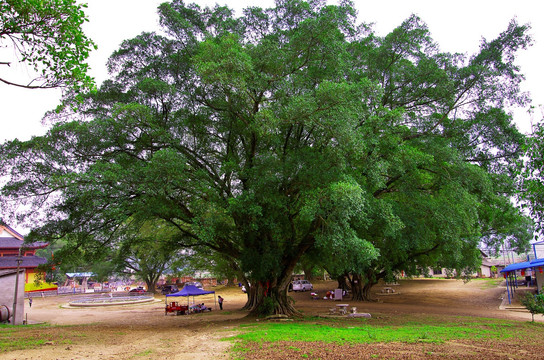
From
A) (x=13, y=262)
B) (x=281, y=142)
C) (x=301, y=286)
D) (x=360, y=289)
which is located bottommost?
(x=301, y=286)

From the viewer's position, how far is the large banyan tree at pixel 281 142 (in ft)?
42.7

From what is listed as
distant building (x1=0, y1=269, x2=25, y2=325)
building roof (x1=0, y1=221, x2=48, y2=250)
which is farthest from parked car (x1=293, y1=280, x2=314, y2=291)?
distant building (x1=0, y1=269, x2=25, y2=325)

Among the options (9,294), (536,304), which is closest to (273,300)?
(536,304)

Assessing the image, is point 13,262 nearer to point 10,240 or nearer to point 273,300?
point 10,240

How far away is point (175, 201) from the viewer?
49.2 ft

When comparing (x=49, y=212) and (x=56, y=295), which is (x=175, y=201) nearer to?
(x=49, y=212)

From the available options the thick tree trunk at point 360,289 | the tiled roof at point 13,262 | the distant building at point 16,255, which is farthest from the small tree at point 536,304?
the distant building at point 16,255

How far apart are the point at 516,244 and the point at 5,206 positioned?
3229cm

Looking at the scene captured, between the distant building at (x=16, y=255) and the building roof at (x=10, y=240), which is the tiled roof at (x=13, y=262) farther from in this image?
the building roof at (x=10, y=240)

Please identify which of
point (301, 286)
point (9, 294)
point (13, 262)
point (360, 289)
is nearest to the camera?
point (9, 294)

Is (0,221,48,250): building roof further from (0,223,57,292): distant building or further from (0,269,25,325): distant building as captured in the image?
(0,269,25,325): distant building

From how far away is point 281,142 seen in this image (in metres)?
16.2

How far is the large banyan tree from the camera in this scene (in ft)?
42.7

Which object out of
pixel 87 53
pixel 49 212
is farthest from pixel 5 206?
pixel 87 53
